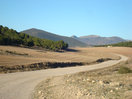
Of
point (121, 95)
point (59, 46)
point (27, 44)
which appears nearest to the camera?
point (121, 95)

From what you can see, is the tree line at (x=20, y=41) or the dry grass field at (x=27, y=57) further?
the tree line at (x=20, y=41)

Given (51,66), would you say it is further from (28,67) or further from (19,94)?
(19,94)

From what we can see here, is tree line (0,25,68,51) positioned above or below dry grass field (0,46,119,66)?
above

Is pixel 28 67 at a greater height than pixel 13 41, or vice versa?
pixel 13 41

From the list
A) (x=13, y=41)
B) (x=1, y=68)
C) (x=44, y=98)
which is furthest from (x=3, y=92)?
(x=13, y=41)

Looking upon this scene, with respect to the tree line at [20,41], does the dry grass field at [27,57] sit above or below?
below

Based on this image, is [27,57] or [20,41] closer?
[27,57]

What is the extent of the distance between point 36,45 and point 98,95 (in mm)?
87831

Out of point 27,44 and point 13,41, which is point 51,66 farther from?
point 27,44

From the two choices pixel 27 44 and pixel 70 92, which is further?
pixel 27 44

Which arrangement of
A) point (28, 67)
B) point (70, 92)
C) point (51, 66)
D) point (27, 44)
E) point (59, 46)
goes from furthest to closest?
point (59, 46)
point (27, 44)
point (51, 66)
point (28, 67)
point (70, 92)

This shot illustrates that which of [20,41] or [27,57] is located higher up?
[20,41]

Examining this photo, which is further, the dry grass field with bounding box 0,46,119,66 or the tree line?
the tree line

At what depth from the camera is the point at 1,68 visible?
96.0 ft
